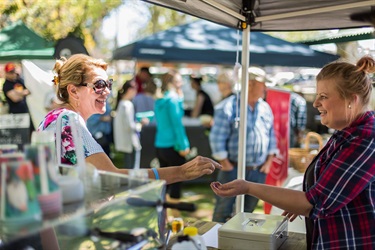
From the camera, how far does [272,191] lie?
5.56ft

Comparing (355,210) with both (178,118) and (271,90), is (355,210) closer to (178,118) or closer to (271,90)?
(271,90)

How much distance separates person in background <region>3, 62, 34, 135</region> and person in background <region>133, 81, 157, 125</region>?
1.65 m

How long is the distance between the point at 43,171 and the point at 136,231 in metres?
0.39

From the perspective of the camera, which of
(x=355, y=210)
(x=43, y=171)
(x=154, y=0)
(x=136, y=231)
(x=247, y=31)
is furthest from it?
(x=247, y=31)

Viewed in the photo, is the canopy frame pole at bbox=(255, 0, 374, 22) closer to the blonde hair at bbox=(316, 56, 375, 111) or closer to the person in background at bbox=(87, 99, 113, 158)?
the blonde hair at bbox=(316, 56, 375, 111)

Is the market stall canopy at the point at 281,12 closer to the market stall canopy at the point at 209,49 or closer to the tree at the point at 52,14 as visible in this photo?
the market stall canopy at the point at 209,49

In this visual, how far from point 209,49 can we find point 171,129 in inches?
62.9

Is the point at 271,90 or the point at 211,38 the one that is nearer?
the point at 271,90

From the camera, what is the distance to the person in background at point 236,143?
3.94 metres

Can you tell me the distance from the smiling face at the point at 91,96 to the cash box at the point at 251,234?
31.8 inches

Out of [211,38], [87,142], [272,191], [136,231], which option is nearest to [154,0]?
[87,142]

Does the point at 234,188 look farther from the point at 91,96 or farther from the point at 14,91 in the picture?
the point at 14,91

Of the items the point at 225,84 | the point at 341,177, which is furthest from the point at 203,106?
the point at 341,177

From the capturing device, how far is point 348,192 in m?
1.55
